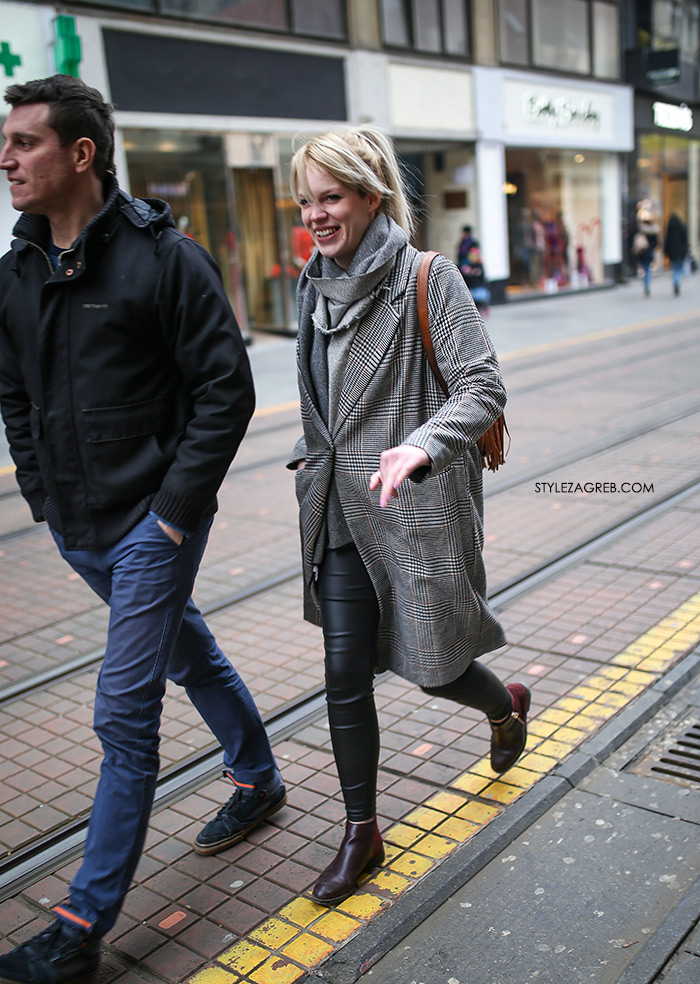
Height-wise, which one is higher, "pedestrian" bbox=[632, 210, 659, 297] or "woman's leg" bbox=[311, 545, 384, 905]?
"pedestrian" bbox=[632, 210, 659, 297]

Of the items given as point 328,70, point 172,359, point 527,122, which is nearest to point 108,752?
point 172,359

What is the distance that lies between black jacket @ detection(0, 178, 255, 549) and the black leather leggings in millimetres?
421

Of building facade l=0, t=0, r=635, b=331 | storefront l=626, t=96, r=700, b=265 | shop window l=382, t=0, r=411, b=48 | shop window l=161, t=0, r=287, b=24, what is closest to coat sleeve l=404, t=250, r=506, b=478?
building facade l=0, t=0, r=635, b=331

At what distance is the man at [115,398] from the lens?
95.7 inches

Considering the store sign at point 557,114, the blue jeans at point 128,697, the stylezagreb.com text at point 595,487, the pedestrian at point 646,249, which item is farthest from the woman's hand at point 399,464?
the store sign at point 557,114

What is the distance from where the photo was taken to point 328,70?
18516 millimetres

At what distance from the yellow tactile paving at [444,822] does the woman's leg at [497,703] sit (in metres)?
0.12

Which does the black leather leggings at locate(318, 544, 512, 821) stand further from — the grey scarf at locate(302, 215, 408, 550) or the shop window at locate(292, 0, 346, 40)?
the shop window at locate(292, 0, 346, 40)

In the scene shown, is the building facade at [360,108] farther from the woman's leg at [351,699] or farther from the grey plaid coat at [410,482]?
the woman's leg at [351,699]

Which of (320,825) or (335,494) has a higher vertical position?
(335,494)

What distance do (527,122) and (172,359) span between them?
23.3 meters

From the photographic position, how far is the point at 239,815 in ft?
10.1

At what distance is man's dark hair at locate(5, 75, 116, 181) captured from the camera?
95.3 inches

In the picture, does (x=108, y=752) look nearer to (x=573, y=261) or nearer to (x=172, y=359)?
(x=172, y=359)
